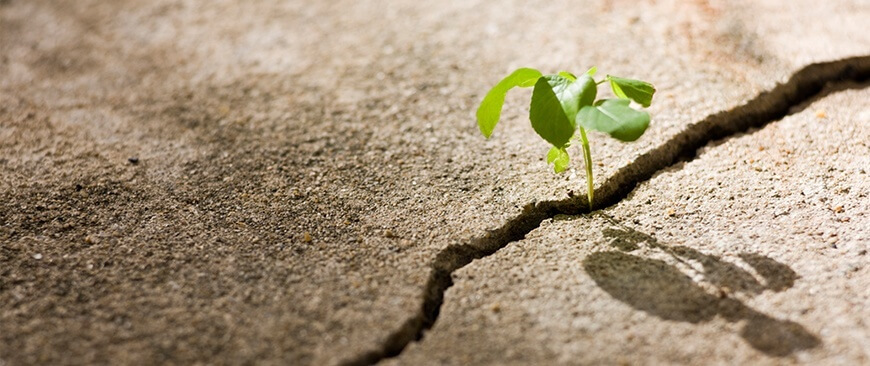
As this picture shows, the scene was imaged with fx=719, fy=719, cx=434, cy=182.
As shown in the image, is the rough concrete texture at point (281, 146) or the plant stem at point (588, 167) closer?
the rough concrete texture at point (281, 146)

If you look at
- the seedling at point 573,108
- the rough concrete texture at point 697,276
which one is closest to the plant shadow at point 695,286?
the rough concrete texture at point 697,276

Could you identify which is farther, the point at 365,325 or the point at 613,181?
→ the point at 613,181

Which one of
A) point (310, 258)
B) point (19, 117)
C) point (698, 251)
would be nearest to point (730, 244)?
point (698, 251)

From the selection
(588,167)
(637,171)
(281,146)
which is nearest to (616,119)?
(588,167)

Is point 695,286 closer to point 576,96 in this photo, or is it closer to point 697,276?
point 697,276

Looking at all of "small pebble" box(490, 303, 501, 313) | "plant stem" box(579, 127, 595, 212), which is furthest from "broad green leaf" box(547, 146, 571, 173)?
"small pebble" box(490, 303, 501, 313)

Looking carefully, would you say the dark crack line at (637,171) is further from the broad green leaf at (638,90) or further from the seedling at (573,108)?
the broad green leaf at (638,90)

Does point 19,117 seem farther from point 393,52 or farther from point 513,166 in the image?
point 513,166
